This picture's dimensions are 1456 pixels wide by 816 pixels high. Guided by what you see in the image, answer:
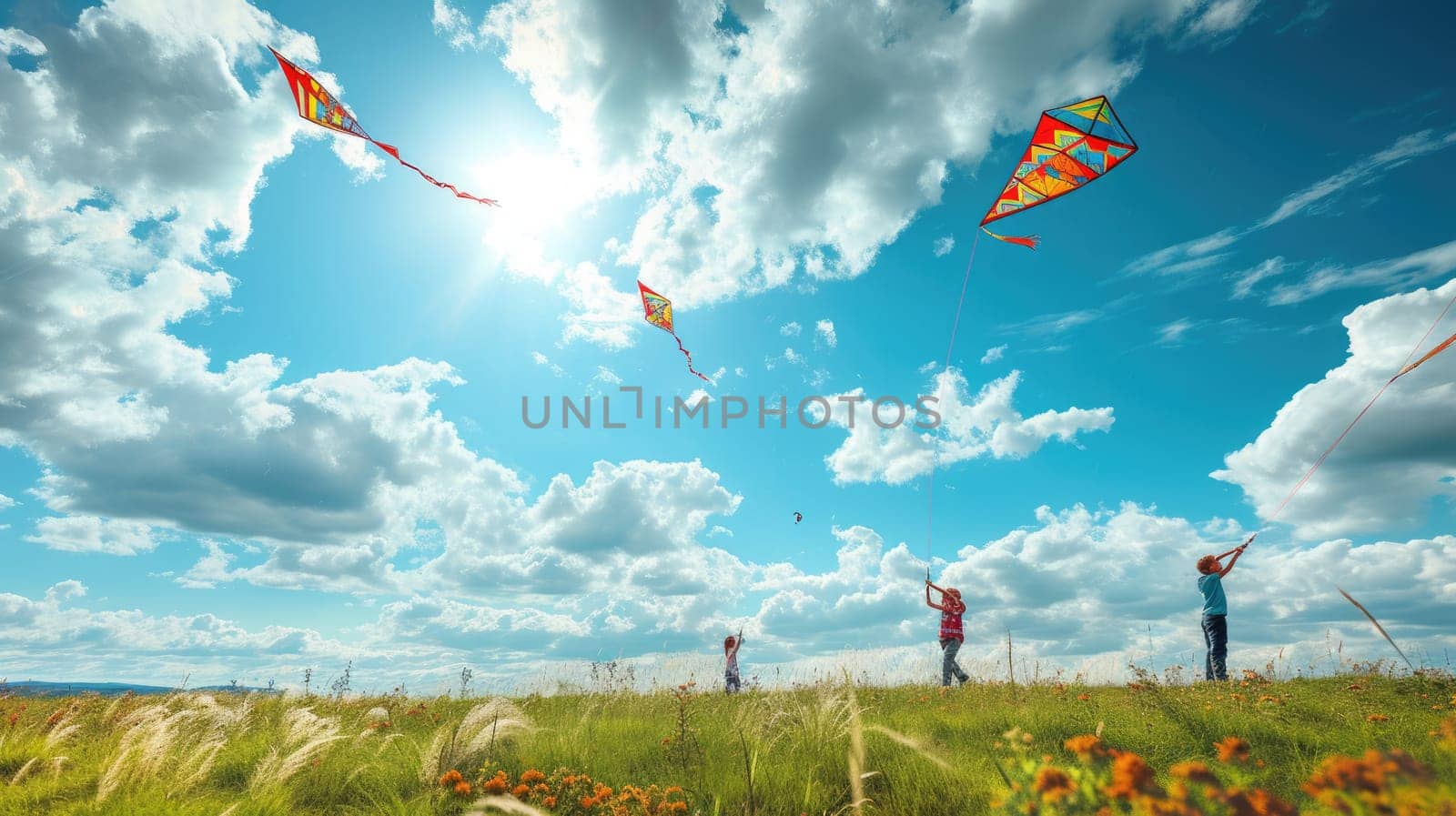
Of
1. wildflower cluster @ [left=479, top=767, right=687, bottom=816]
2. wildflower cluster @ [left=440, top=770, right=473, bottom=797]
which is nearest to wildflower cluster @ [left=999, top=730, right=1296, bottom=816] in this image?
wildflower cluster @ [left=479, top=767, right=687, bottom=816]

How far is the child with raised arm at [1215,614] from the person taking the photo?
11.1 m

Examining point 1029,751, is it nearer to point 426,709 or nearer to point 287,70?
point 426,709

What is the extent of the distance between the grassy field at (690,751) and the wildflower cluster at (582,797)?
0.02 m

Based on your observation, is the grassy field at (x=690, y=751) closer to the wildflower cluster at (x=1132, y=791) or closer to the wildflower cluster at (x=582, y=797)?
the wildflower cluster at (x=582, y=797)

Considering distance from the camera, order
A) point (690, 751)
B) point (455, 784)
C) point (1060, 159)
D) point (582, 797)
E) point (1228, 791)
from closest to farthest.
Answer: point (1228, 791), point (582, 797), point (455, 784), point (690, 751), point (1060, 159)

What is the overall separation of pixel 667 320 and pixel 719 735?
12432mm

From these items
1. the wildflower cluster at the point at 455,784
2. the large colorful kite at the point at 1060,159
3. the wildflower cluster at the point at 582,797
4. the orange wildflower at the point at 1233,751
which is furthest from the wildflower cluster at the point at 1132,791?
the large colorful kite at the point at 1060,159

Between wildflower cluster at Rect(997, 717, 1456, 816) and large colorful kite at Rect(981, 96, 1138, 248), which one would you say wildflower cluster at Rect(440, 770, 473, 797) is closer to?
wildflower cluster at Rect(997, 717, 1456, 816)

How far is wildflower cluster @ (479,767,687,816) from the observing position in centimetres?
390

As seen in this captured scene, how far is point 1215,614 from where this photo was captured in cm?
1117

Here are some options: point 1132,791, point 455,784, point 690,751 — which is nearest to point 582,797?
point 455,784

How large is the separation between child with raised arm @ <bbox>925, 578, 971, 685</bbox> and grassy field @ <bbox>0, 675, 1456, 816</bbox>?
4.43 metres

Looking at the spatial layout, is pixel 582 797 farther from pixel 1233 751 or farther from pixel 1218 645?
pixel 1218 645

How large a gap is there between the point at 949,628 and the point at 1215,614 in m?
4.40
